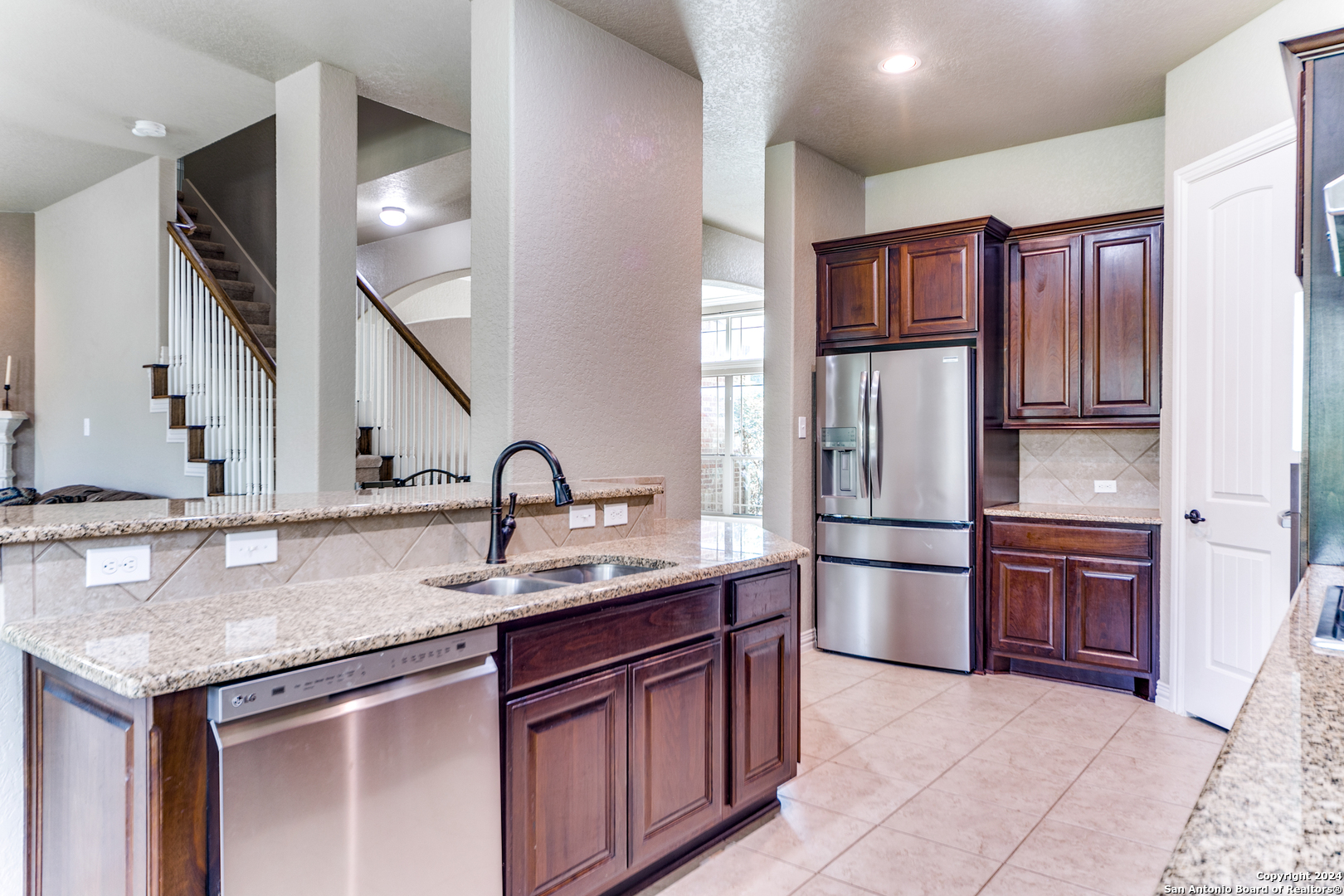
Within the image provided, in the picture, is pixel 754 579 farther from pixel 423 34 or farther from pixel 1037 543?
pixel 423 34

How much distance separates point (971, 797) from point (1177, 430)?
196 cm

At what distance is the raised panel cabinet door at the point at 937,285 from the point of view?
416 cm

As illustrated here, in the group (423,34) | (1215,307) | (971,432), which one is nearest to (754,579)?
(971,432)

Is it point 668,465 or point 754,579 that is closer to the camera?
point 754,579

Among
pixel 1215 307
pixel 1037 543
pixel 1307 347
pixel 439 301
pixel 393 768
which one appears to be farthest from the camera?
pixel 439 301

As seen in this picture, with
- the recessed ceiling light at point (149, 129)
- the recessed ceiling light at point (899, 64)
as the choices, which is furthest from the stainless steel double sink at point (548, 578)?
the recessed ceiling light at point (149, 129)

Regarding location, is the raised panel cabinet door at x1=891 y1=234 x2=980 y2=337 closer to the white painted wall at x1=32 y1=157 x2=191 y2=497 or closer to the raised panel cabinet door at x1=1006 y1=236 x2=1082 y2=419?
the raised panel cabinet door at x1=1006 y1=236 x2=1082 y2=419

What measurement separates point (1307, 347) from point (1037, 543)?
8.13 ft

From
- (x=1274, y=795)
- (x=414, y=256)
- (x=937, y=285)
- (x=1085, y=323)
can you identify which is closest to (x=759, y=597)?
(x=1274, y=795)

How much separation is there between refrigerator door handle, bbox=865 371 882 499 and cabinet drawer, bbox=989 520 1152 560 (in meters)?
0.64

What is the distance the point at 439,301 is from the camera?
28.7 ft

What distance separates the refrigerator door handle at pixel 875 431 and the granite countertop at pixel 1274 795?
3282 mm

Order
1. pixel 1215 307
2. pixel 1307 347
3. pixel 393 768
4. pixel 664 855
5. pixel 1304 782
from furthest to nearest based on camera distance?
pixel 1215 307 < pixel 664 855 < pixel 1307 347 < pixel 393 768 < pixel 1304 782

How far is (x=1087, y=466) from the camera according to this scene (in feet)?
14.5
